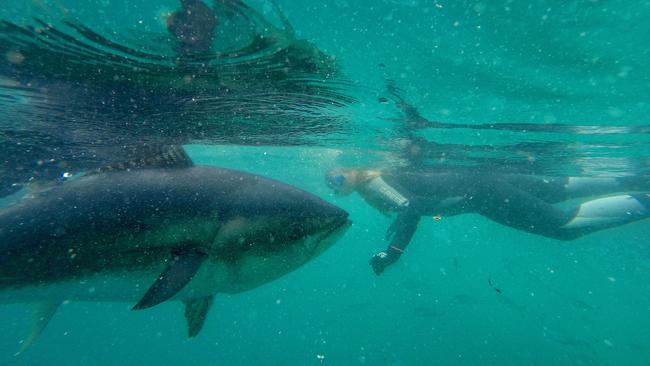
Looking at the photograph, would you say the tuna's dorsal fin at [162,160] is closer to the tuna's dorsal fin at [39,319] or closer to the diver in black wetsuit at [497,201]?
the tuna's dorsal fin at [39,319]

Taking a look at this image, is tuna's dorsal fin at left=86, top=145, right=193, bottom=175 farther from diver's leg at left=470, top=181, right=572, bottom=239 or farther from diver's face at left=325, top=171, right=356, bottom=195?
diver's leg at left=470, top=181, right=572, bottom=239

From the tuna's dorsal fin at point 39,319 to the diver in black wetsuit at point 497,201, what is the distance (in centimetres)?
503

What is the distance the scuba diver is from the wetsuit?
491cm

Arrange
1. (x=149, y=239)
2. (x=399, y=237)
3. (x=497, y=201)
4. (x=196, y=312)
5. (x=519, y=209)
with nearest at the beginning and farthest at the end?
(x=149, y=239) < (x=196, y=312) < (x=399, y=237) < (x=519, y=209) < (x=497, y=201)

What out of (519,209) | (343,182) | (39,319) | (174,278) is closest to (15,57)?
(39,319)

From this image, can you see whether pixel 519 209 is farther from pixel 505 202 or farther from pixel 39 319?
pixel 39 319

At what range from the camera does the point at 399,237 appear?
7.23 m

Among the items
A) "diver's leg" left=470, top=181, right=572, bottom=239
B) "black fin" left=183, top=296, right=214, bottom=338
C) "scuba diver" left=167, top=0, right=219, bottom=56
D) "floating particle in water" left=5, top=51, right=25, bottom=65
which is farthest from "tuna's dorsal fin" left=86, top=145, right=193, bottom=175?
"diver's leg" left=470, top=181, right=572, bottom=239

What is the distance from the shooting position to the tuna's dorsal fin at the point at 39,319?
10.2ft

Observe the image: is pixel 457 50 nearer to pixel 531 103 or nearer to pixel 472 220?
pixel 531 103

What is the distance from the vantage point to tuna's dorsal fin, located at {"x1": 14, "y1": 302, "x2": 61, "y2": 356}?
3.10 metres

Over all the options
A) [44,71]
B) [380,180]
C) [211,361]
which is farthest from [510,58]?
[211,361]

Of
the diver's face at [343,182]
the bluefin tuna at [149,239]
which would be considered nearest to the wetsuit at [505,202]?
the diver's face at [343,182]

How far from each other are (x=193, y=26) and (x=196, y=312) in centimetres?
358
